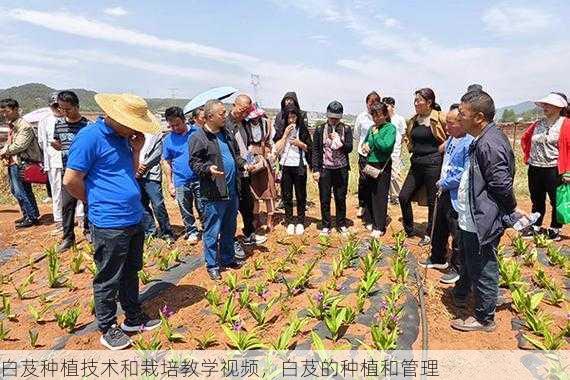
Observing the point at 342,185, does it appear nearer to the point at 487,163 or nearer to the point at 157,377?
the point at 487,163

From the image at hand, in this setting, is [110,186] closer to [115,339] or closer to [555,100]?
[115,339]

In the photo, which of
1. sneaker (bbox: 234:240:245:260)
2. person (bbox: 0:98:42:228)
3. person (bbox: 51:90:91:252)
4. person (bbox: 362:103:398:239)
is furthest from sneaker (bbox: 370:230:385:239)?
person (bbox: 0:98:42:228)

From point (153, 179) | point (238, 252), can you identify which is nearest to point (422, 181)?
point (238, 252)

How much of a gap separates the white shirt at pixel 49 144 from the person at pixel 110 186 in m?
3.55

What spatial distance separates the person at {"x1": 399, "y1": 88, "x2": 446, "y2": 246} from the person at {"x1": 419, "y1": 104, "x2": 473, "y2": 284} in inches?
29.0

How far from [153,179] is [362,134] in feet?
11.7

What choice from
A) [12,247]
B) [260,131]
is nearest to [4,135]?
[12,247]

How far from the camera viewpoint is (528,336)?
11.9ft

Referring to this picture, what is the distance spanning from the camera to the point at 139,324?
13.2ft

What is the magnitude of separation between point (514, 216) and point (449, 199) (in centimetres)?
117

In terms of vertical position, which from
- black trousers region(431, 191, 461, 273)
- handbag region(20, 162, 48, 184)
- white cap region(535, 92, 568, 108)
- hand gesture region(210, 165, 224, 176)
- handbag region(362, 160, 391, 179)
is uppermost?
white cap region(535, 92, 568, 108)

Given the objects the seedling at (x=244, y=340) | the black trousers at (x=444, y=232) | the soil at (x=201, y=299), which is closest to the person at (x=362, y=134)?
the soil at (x=201, y=299)

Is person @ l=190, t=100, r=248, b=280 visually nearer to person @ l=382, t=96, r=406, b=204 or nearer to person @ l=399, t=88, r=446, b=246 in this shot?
person @ l=399, t=88, r=446, b=246

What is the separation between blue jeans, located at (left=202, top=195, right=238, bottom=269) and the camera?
4.96 m
